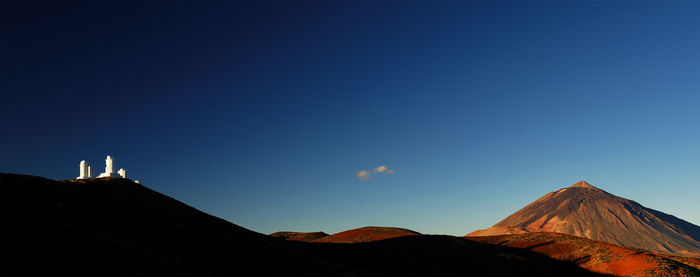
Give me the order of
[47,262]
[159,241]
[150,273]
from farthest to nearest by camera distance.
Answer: [159,241] < [150,273] < [47,262]

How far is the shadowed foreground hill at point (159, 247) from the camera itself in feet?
89.0

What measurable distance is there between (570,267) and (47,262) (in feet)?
194

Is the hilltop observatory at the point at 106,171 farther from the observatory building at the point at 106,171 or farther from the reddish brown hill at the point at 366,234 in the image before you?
the reddish brown hill at the point at 366,234

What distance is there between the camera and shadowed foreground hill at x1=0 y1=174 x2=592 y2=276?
89.0 ft

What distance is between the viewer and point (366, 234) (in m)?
75.5

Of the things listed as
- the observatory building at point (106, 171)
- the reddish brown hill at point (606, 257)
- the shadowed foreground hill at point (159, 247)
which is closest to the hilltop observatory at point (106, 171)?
the observatory building at point (106, 171)

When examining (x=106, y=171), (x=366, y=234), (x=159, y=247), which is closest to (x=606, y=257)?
(x=366, y=234)

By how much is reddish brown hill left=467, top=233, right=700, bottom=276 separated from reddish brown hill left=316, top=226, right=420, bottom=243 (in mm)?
18983

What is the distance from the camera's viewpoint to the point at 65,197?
1506 inches

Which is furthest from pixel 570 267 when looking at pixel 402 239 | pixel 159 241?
pixel 159 241

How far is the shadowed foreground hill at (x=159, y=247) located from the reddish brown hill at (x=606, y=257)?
3.09m

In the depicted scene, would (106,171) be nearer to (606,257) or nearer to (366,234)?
(366,234)

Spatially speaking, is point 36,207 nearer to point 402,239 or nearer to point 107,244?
point 107,244

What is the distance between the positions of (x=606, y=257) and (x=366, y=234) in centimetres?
3875
